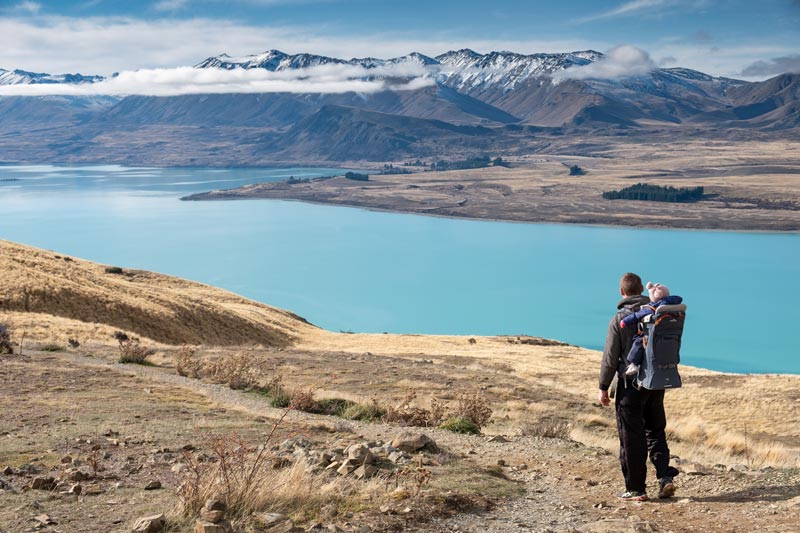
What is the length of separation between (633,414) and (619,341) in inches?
23.1

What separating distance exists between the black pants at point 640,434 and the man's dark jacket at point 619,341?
0.14 meters

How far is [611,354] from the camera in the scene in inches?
232

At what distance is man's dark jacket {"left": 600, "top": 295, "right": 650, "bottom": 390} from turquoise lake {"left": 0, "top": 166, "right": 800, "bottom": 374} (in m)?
A: 47.6

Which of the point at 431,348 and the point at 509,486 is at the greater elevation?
the point at 509,486

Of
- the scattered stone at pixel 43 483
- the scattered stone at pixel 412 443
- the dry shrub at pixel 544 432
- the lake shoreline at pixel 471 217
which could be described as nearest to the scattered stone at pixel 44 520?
the scattered stone at pixel 43 483

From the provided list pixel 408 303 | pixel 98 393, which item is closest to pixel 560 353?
pixel 98 393

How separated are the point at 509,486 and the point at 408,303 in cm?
6289

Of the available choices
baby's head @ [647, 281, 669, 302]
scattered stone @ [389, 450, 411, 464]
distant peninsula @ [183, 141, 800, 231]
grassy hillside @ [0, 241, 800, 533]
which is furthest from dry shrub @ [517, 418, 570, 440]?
distant peninsula @ [183, 141, 800, 231]

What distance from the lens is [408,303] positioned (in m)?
69.0

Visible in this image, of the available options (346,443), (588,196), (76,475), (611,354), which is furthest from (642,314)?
(588,196)

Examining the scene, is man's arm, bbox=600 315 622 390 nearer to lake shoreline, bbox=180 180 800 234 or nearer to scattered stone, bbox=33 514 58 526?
scattered stone, bbox=33 514 58 526

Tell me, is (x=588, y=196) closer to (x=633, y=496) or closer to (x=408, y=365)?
(x=408, y=365)

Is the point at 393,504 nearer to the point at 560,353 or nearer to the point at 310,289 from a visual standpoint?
the point at 560,353

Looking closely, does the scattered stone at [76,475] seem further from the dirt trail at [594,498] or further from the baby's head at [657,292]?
the baby's head at [657,292]
